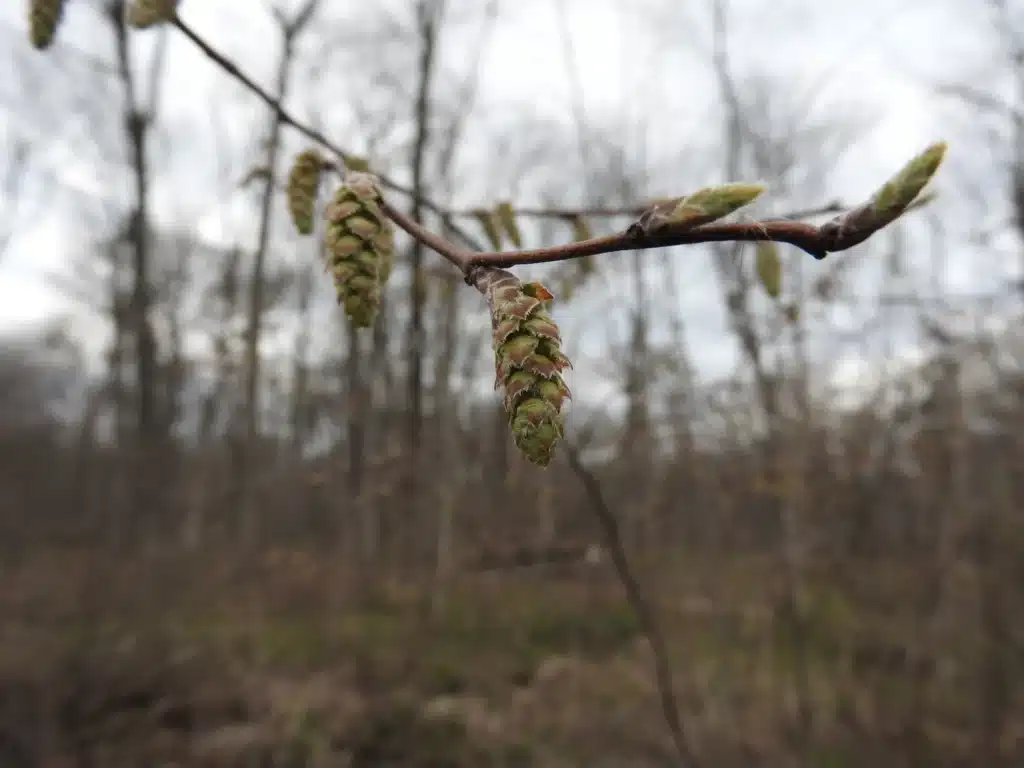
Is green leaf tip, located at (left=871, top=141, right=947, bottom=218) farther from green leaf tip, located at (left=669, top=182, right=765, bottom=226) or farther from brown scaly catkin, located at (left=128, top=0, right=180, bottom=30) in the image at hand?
brown scaly catkin, located at (left=128, top=0, right=180, bottom=30)

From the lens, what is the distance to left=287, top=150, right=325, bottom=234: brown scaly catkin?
1.08 m

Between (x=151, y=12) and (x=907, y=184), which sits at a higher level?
(x=151, y=12)

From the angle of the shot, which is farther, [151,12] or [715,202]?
[151,12]

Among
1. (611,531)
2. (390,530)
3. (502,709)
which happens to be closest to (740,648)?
(502,709)

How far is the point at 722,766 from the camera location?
201 inches

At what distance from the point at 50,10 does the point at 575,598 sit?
366 inches

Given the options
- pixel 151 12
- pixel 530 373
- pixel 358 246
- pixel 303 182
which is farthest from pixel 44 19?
pixel 530 373

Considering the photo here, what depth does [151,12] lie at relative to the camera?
1.08 metres

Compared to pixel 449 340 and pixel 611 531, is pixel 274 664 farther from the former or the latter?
pixel 611 531

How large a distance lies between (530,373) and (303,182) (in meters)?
0.71

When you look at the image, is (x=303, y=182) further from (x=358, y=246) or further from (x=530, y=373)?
(x=530, y=373)

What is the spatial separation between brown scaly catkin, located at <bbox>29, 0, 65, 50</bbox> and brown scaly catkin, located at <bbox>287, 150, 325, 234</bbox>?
0.40 meters

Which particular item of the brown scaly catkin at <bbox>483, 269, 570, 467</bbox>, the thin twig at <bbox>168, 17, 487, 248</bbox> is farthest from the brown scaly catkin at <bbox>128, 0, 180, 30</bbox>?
the brown scaly catkin at <bbox>483, 269, 570, 467</bbox>

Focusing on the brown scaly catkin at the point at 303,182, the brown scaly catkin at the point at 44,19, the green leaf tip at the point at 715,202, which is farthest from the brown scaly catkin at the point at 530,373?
the brown scaly catkin at the point at 44,19
